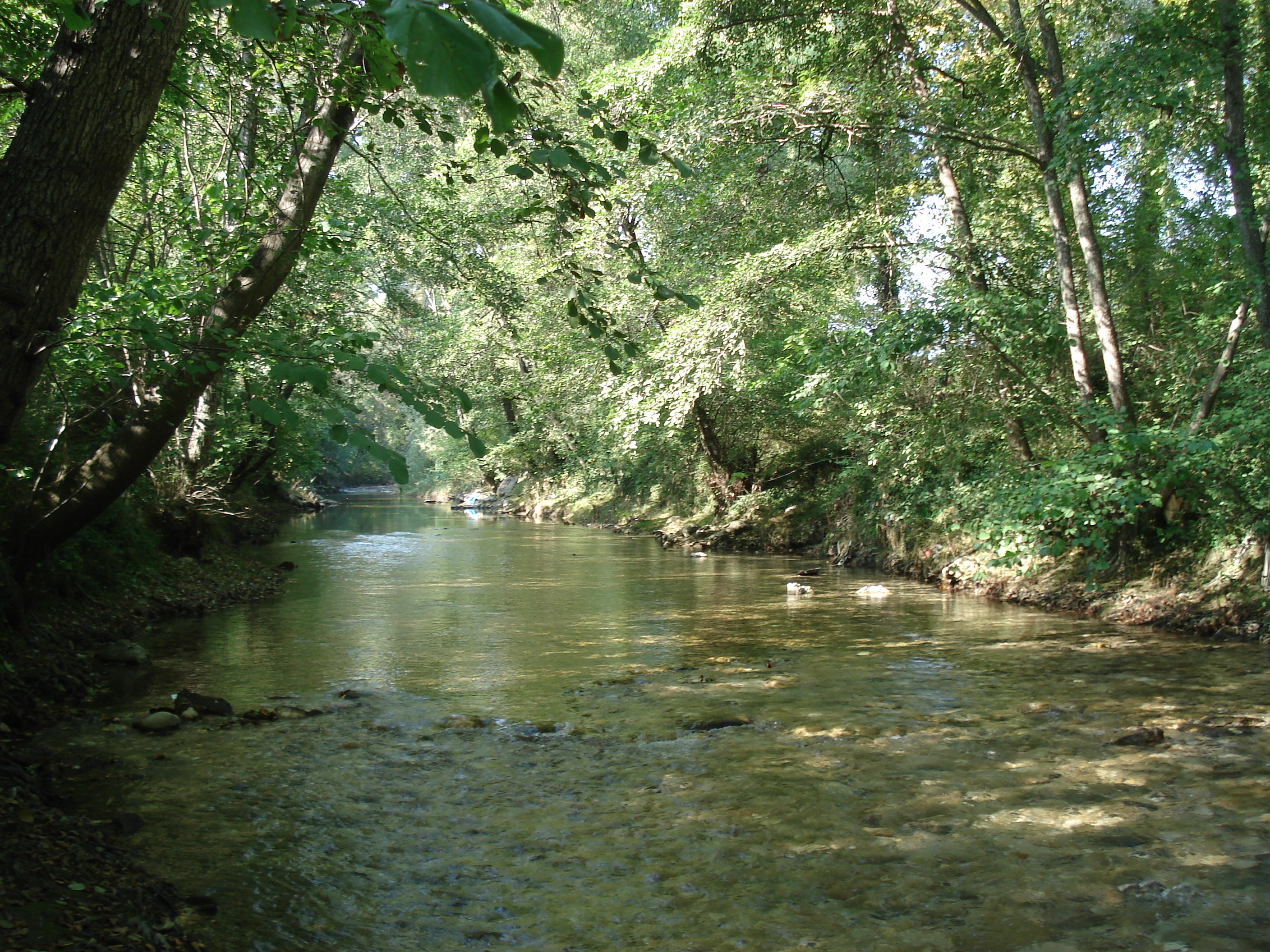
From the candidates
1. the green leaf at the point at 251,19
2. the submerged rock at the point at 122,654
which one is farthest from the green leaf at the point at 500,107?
the submerged rock at the point at 122,654

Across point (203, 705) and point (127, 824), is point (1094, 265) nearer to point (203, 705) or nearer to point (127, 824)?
point (203, 705)

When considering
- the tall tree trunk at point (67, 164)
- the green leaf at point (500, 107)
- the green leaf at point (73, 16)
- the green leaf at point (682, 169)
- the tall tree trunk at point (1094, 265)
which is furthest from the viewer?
the tall tree trunk at point (1094, 265)

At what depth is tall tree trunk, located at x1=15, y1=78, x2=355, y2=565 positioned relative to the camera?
7348 millimetres

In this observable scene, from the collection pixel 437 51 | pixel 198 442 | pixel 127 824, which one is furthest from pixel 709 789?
pixel 198 442

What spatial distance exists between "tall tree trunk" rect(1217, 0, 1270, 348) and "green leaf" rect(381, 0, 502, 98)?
10.3 metres

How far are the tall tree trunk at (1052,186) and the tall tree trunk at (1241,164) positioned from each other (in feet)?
5.61

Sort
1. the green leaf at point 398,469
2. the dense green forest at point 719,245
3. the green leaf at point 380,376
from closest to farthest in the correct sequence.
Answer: the green leaf at point 398,469 → the green leaf at point 380,376 → the dense green forest at point 719,245

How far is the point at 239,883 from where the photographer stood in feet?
13.5

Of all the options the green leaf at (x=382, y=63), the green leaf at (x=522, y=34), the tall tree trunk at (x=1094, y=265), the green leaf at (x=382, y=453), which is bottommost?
the green leaf at (x=382, y=453)

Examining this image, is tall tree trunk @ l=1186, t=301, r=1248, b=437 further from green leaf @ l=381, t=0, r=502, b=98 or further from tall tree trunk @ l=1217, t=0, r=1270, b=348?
green leaf @ l=381, t=0, r=502, b=98

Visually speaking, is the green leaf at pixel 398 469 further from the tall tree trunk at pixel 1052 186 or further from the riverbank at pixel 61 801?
the tall tree trunk at pixel 1052 186

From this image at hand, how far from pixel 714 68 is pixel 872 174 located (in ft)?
9.51

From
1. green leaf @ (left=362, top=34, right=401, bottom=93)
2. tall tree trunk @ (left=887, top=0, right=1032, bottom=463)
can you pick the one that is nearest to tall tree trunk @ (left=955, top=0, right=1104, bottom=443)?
tall tree trunk @ (left=887, top=0, right=1032, bottom=463)

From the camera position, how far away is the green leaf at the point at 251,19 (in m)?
1.45
